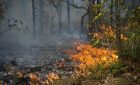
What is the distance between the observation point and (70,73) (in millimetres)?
14836

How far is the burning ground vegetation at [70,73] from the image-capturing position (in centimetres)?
1054

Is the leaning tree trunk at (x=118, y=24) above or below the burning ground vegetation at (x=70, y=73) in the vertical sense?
above

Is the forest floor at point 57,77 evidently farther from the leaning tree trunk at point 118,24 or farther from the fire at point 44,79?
the leaning tree trunk at point 118,24

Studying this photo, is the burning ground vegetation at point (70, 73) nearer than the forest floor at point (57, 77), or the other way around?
the forest floor at point (57, 77)

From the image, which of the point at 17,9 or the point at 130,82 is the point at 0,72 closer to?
the point at 130,82

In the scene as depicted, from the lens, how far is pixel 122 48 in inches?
448

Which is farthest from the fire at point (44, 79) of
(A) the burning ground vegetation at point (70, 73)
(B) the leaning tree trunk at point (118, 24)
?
(B) the leaning tree trunk at point (118, 24)

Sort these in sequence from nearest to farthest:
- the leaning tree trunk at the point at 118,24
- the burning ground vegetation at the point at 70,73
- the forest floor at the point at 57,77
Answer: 1. the forest floor at the point at 57,77
2. the burning ground vegetation at the point at 70,73
3. the leaning tree trunk at the point at 118,24

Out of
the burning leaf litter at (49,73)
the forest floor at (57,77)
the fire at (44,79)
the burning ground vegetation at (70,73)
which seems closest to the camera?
the forest floor at (57,77)

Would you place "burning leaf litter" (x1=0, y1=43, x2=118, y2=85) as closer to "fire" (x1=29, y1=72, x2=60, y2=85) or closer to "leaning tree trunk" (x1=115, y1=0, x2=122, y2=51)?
"fire" (x1=29, y1=72, x2=60, y2=85)

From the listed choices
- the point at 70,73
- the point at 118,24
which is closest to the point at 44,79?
the point at 70,73

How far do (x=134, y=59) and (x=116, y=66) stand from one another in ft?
2.29

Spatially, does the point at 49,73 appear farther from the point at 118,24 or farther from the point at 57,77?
the point at 118,24

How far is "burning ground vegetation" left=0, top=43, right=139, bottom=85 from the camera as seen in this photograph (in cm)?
1054
